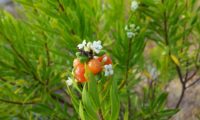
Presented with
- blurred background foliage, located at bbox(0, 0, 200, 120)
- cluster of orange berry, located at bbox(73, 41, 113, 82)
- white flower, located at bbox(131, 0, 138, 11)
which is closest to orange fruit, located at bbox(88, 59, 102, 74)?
cluster of orange berry, located at bbox(73, 41, 113, 82)

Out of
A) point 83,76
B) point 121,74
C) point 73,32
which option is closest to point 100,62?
point 83,76

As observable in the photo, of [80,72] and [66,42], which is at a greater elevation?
[66,42]

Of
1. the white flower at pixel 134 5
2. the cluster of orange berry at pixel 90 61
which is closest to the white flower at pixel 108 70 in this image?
the cluster of orange berry at pixel 90 61

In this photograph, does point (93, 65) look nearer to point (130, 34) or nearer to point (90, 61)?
point (90, 61)

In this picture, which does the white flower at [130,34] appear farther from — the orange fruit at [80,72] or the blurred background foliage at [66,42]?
the orange fruit at [80,72]

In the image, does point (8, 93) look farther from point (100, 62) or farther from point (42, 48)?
point (100, 62)

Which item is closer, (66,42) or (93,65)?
(93,65)

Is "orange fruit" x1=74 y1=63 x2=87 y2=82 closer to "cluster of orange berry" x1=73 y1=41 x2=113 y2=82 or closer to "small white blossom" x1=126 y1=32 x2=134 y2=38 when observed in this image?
"cluster of orange berry" x1=73 y1=41 x2=113 y2=82

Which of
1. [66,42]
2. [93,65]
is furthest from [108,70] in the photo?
[66,42]
